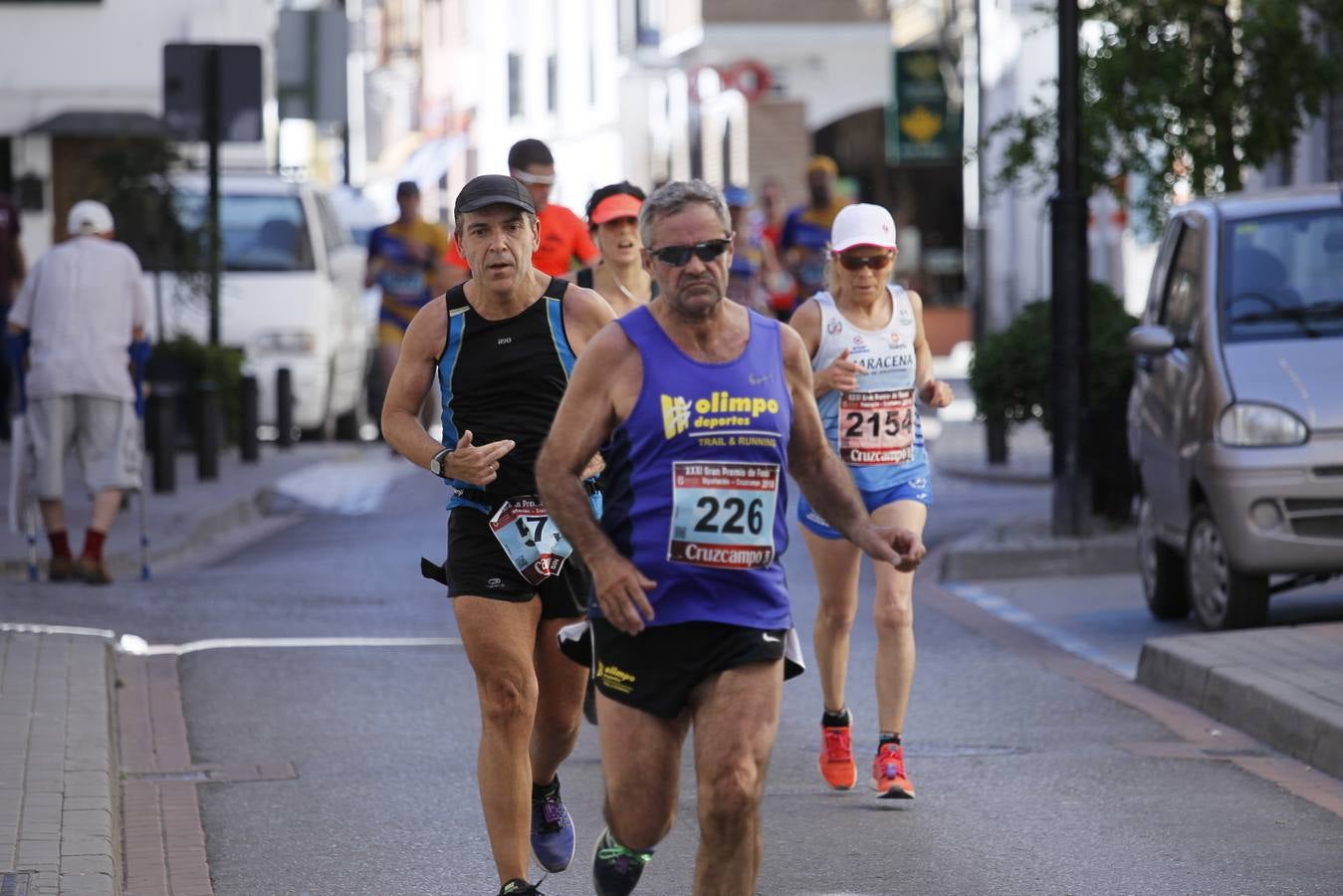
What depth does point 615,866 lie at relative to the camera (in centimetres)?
563

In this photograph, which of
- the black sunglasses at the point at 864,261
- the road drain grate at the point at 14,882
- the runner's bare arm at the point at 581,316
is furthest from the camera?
the black sunglasses at the point at 864,261

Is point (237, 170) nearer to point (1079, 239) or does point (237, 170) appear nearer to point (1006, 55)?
point (1079, 239)

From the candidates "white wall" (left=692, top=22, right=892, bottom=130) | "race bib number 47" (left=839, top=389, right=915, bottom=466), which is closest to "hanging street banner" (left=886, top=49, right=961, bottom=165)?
"white wall" (left=692, top=22, right=892, bottom=130)

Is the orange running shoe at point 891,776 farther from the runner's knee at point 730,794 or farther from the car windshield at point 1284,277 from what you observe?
the car windshield at point 1284,277

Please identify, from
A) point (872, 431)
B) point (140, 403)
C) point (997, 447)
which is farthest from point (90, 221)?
point (997, 447)

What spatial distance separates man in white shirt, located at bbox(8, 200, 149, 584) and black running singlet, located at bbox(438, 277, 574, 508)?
7541 mm

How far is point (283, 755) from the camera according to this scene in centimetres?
923

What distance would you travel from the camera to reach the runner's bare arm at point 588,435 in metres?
5.50

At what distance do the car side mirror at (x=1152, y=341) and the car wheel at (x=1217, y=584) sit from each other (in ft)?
2.29

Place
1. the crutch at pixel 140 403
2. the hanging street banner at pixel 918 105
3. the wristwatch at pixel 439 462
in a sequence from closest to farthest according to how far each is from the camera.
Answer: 1. the wristwatch at pixel 439 462
2. the crutch at pixel 140 403
3. the hanging street banner at pixel 918 105

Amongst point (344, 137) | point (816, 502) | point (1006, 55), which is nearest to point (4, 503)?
point (816, 502)

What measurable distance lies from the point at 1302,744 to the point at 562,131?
4772cm

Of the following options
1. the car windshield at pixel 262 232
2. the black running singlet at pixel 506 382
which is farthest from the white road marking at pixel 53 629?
A: the car windshield at pixel 262 232

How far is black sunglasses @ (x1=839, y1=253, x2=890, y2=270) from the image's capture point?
842 cm
